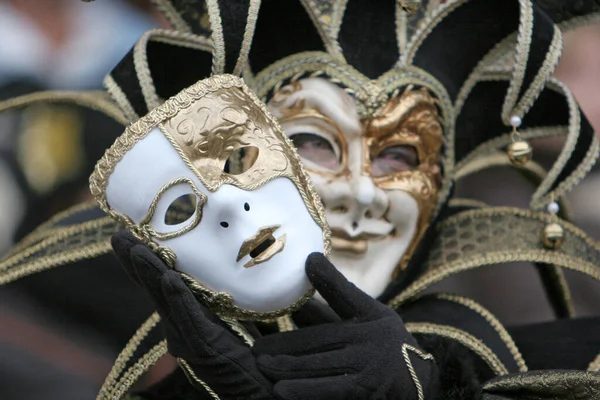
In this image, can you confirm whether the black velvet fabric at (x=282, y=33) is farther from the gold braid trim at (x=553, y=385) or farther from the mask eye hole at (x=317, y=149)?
the gold braid trim at (x=553, y=385)

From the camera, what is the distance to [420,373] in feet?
4.07

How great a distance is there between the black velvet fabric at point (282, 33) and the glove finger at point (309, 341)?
1.72 feet

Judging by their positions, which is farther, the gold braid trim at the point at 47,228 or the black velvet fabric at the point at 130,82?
the gold braid trim at the point at 47,228

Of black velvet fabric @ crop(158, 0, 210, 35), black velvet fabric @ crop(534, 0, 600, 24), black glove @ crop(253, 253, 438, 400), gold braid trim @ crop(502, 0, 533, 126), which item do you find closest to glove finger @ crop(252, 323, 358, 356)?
black glove @ crop(253, 253, 438, 400)

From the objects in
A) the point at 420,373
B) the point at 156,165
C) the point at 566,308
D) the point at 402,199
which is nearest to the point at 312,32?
the point at 402,199

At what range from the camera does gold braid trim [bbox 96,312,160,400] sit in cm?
149

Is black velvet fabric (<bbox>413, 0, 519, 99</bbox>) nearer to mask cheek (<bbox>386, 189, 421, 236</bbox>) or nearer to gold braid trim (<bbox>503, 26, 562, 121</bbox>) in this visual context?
gold braid trim (<bbox>503, 26, 562, 121</bbox>)

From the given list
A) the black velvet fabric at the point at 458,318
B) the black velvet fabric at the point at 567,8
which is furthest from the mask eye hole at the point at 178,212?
the black velvet fabric at the point at 567,8

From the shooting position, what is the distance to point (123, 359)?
4.95ft

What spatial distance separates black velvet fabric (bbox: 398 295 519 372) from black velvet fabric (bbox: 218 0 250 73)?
1.69 feet

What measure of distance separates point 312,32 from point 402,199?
0.99 ft

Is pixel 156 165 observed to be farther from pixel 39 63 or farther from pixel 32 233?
pixel 39 63

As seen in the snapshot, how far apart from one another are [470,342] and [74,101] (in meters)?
0.79

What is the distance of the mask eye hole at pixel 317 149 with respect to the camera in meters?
1.51
